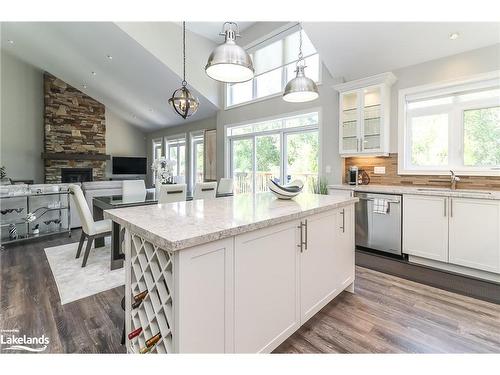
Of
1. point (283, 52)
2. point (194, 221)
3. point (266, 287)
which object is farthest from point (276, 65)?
point (266, 287)

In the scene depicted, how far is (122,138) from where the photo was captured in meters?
9.57

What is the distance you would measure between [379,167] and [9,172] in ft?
31.7

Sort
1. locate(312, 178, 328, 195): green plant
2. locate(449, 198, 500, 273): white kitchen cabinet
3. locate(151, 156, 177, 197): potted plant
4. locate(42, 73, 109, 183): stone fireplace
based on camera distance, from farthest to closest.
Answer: locate(42, 73, 109, 183): stone fireplace < locate(312, 178, 328, 195): green plant < locate(151, 156, 177, 197): potted plant < locate(449, 198, 500, 273): white kitchen cabinet

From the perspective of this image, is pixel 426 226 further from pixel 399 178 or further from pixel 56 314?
pixel 56 314

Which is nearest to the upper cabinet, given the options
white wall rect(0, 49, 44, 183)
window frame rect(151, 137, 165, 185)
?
window frame rect(151, 137, 165, 185)

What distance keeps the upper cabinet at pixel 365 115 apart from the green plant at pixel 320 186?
59 centimetres

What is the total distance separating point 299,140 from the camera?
5.10m

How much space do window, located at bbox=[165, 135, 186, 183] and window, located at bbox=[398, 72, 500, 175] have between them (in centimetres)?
614

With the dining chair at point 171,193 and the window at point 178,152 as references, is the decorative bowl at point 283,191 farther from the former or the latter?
the window at point 178,152

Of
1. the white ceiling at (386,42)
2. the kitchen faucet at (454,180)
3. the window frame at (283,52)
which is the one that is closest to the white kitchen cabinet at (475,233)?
the kitchen faucet at (454,180)

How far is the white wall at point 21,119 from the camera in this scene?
7.09 metres

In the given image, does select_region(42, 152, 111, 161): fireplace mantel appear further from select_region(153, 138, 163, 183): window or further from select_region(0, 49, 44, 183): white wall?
select_region(153, 138, 163, 183): window

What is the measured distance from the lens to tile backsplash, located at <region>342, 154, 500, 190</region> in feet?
10.3
